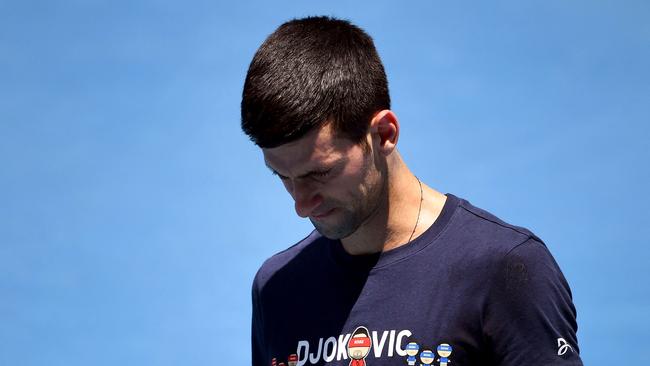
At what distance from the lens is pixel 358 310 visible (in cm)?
299

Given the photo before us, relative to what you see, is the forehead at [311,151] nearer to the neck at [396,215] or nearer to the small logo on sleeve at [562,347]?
the neck at [396,215]

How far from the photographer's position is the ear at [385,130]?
9.53ft

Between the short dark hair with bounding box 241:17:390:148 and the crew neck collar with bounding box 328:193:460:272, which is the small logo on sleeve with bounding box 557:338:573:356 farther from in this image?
the short dark hair with bounding box 241:17:390:148

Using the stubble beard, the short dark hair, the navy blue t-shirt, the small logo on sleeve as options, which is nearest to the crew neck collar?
the navy blue t-shirt

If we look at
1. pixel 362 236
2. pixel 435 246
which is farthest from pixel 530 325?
pixel 362 236

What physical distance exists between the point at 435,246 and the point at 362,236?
0.86 feet

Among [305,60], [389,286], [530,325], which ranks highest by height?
[305,60]

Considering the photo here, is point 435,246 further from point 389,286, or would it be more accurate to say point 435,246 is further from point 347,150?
point 347,150

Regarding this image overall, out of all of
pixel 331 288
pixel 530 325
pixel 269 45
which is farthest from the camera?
pixel 331 288

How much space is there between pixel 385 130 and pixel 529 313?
743mm

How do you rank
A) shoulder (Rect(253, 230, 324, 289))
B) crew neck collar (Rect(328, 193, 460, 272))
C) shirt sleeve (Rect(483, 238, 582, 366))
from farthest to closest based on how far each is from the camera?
shoulder (Rect(253, 230, 324, 289)) < crew neck collar (Rect(328, 193, 460, 272)) < shirt sleeve (Rect(483, 238, 582, 366))

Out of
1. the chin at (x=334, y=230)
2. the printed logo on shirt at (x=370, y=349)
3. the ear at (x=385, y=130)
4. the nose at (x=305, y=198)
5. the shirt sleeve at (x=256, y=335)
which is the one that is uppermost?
the ear at (x=385, y=130)

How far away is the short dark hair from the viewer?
2.79 metres

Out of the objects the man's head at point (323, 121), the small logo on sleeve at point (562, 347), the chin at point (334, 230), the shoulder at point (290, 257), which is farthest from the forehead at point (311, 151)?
the small logo on sleeve at point (562, 347)
